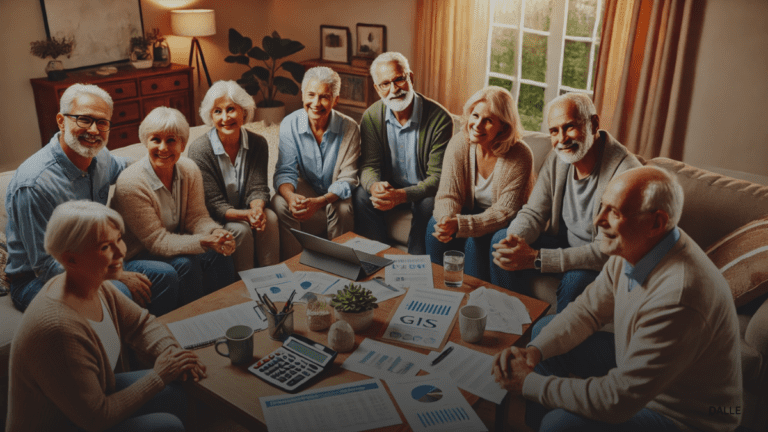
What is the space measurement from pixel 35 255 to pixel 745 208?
8.73ft

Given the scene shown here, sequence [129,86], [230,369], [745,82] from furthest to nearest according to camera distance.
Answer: [129,86] < [745,82] < [230,369]

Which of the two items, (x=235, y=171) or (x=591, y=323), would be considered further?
(x=235, y=171)

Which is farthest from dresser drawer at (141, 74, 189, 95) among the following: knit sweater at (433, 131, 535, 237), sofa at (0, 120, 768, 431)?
knit sweater at (433, 131, 535, 237)

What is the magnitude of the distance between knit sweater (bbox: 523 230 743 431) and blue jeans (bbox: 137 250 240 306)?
1.48m

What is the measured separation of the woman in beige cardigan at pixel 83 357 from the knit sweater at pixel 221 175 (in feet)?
3.78

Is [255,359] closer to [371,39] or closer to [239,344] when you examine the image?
[239,344]

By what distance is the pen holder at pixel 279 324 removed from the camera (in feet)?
5.85

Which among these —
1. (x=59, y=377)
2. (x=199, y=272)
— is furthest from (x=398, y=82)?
(x=59, y=377)

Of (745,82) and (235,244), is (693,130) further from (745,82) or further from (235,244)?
(235,244)

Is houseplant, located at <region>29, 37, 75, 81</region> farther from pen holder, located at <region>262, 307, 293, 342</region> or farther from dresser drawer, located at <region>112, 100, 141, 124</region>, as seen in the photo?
pen holder, located at <region>262, 307, 293, 342</region>

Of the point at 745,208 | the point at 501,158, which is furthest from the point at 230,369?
the point at 745,208

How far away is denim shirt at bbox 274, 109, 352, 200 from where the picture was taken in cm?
298

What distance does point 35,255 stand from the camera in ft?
6.64

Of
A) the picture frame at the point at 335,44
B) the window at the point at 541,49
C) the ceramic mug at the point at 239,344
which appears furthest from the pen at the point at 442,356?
the picture frame at the point at 335,44
